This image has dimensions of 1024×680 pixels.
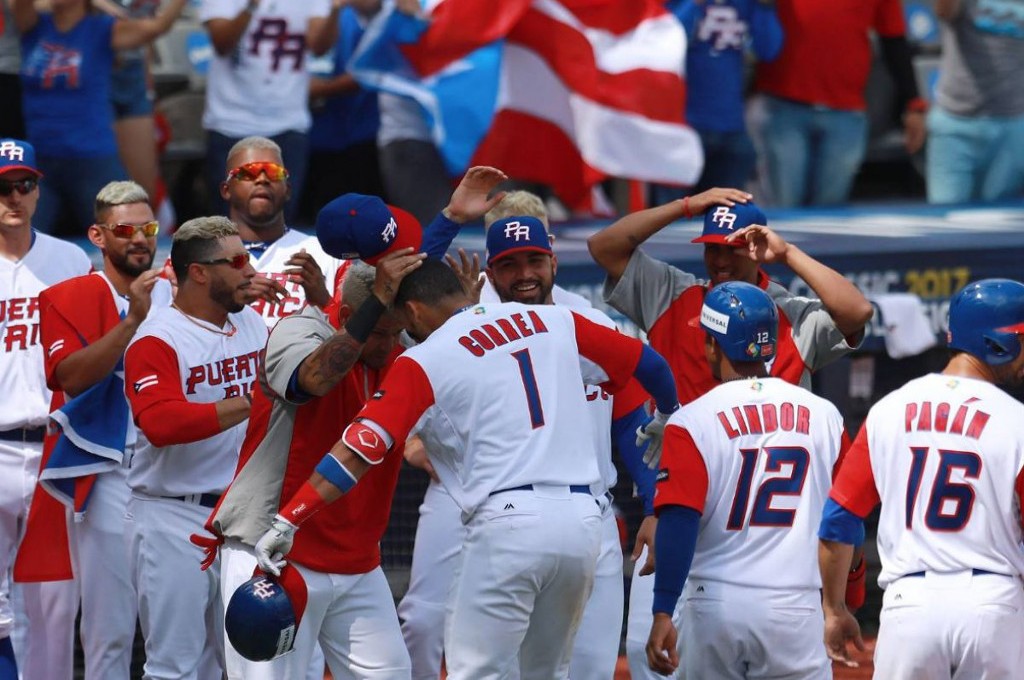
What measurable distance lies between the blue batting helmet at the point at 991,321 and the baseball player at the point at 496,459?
111 centimetres

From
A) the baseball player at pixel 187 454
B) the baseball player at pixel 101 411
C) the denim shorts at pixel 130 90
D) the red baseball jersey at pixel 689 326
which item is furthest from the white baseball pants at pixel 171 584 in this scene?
the denim shorts at pixel 130 90

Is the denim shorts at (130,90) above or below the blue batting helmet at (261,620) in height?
above

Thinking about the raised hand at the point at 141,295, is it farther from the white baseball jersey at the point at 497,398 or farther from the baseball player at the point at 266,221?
the white baseball jersey at the point at 497,398

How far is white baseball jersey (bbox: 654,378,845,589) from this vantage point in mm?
5043

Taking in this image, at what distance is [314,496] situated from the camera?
5000 mm

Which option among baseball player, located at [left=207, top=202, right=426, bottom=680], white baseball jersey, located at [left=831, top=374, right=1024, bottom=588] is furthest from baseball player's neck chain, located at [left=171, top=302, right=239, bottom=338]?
white baseball jersey, located at [left=831, top=374, right=1024, bottom=588]

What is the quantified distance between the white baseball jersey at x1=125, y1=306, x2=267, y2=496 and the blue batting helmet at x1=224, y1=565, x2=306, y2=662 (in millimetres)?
976

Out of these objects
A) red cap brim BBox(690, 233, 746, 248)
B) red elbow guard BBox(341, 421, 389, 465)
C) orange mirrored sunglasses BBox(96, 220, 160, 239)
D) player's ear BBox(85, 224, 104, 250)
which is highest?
red cap brim BBox(690, 233, 746, 248)

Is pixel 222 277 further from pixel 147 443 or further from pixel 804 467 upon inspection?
pixel 804 467

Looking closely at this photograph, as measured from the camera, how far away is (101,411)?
6.70 meters

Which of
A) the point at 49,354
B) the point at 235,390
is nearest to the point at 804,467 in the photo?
the point at 235,390

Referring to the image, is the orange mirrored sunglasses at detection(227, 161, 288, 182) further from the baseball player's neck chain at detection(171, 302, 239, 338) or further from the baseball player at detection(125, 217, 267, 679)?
the baseball player's neck chain at detection(171, 302, 239, 338)

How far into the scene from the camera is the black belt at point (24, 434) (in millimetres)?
6906

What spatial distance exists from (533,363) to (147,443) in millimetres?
1700
